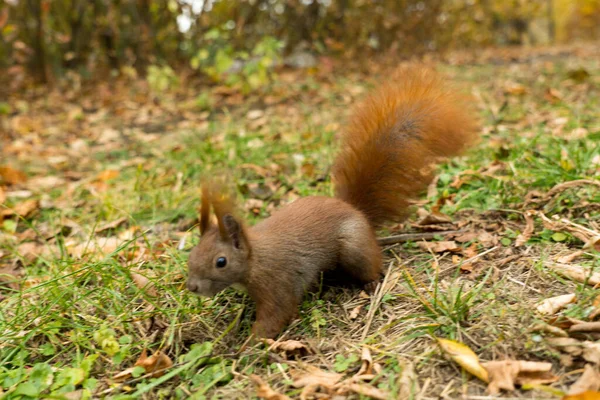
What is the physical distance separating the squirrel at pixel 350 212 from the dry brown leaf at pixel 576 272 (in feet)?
1.86

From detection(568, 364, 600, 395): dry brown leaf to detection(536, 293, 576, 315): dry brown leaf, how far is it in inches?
11.4

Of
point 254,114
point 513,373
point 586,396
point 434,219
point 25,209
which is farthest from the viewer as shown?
point 254,114

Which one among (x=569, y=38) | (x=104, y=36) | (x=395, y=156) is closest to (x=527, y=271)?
(x=395, y=156)

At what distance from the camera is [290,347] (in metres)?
1.78

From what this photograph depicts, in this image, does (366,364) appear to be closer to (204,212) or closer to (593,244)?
(204,212)

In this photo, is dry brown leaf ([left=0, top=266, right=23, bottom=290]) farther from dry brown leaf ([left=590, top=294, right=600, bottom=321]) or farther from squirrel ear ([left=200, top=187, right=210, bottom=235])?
dry brown leaf ([left=590, top=294, right=600, bottom=321])

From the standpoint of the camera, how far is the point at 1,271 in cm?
258

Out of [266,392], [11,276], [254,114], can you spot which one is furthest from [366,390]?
[254,114]

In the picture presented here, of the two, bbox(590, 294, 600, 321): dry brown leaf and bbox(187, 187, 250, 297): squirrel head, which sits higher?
bbox(187, 187, 250, 297): squirrel head

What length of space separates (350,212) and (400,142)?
0.34 m

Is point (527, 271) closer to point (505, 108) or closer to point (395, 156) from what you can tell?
point (395, 156)

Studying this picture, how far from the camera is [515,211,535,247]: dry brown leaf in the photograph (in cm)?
220

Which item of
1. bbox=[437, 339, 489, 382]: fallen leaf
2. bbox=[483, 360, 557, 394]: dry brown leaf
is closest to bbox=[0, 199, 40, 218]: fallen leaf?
bbox=[437, 339, 489, 382]: fallen leaf

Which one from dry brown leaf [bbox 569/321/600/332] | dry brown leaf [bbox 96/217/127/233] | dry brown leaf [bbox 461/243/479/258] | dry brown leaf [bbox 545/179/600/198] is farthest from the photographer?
dry brown leaf [bbox 96/217/127/233]
